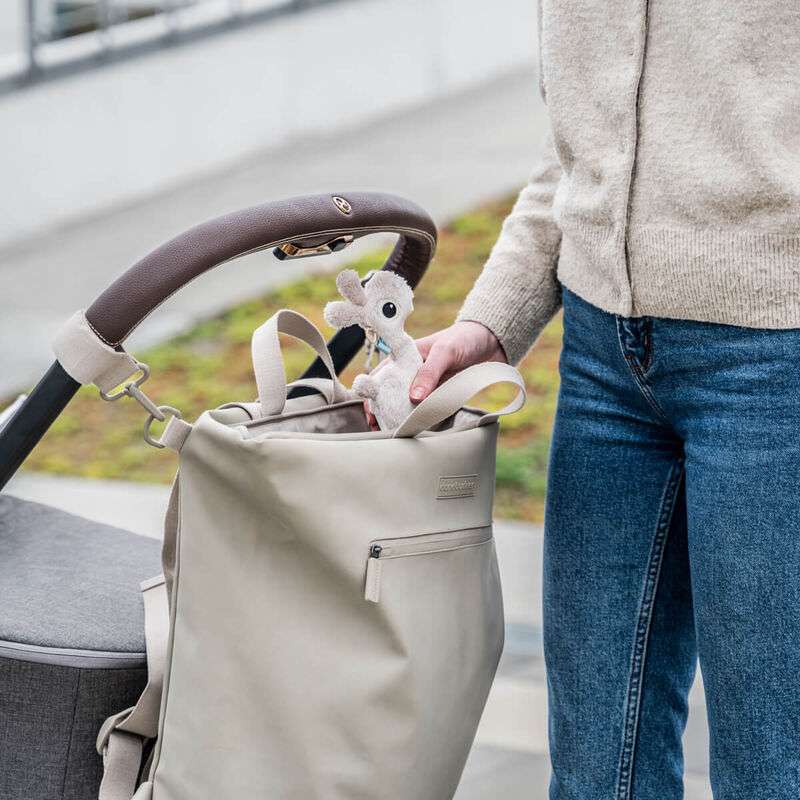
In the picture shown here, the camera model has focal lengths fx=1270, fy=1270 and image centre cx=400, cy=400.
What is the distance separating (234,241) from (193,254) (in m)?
0.04

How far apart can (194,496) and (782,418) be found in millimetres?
568

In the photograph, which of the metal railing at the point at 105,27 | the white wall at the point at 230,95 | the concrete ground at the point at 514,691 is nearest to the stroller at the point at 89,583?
the concrete ground at the point at 514,691

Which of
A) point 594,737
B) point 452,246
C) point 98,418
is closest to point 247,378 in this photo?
point 98,418

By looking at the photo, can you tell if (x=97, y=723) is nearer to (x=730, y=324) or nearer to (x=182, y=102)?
(x=730, y=324)

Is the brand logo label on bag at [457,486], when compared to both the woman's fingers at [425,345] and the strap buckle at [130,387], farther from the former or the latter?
the strap buckle at [130,387]

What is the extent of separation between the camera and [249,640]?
1.24 m

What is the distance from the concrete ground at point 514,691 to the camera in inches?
94.0

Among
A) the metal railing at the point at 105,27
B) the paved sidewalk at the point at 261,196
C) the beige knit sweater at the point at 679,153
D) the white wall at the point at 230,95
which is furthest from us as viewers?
the metal railing at the point at 105,27

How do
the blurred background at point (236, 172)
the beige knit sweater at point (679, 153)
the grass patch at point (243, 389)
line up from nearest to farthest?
the beige knit sweater at point (679, 153) < the blurred background at point (236, 172) < the grass patch at point (243, 389)

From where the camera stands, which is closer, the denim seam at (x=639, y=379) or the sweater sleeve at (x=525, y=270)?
the denim seam at (x=639, y=379)

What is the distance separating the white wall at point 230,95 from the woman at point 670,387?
18.0ft

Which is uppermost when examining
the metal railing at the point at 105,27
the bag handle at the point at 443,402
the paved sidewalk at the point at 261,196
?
the bag handle at the point at 443,402

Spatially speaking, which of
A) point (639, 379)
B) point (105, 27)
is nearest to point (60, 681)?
point (639, 379)

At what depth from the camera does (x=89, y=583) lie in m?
1.53
